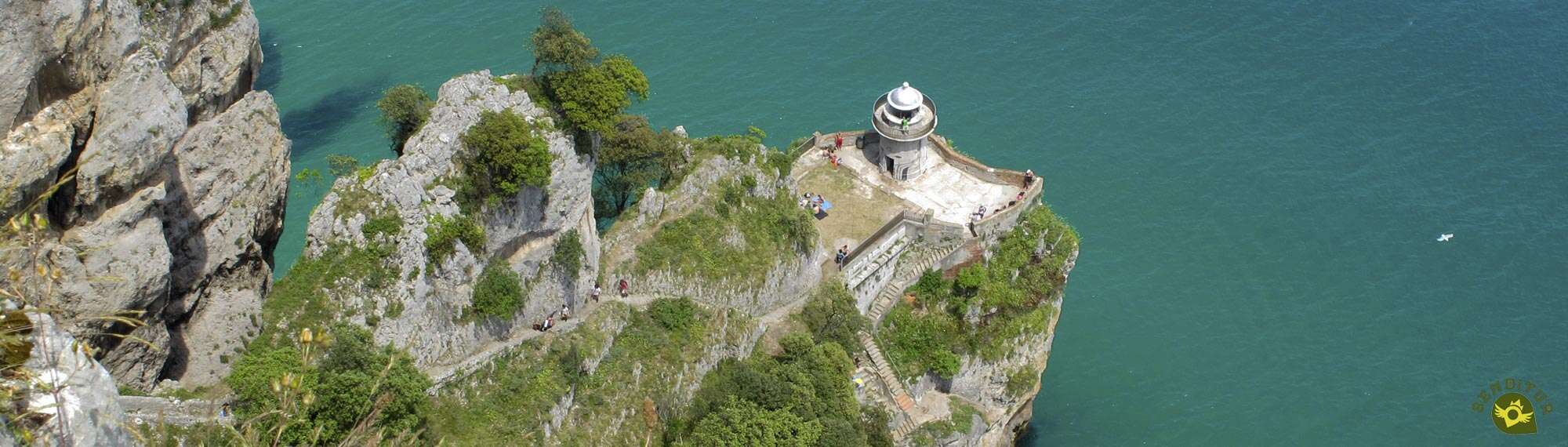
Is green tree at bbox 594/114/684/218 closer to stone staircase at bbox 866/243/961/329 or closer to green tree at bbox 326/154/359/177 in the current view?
green tree at bbox 326/154/359/177

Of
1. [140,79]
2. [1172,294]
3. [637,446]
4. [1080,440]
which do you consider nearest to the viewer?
[140,79]

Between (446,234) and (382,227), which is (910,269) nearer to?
(446,234)

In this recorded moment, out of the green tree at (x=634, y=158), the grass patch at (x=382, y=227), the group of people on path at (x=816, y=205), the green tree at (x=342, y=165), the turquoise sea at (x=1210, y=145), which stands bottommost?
the turquoise sea at (x=1210, y=145)

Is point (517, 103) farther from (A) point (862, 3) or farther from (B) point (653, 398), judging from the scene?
(A) point (862, 3)

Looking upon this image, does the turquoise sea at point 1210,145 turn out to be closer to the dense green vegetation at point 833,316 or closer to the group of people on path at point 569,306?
the dense green vegetation at point 833,316

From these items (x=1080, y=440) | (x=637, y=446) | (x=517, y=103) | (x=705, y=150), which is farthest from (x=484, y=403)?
(x=1080, y=440)

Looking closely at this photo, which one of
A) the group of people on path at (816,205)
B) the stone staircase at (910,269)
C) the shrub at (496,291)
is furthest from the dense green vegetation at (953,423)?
the shrub at (496,291)
